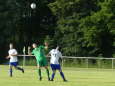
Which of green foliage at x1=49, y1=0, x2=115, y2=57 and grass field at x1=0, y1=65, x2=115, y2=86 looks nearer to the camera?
grass field at x1=0, y1=65, x2=115, y2=86

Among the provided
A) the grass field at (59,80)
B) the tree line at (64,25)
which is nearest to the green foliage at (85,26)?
the tree line at (64,25)

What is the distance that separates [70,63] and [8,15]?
14000 millimetres

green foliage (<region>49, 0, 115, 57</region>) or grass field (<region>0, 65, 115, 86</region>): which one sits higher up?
green foliage (<region>49, 0, 115, 57</region>)

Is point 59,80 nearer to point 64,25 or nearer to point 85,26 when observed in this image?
point 85,26

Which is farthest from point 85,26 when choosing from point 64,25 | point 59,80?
point 59,80

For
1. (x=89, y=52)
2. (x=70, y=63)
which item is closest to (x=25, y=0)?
(x=89, y=52)

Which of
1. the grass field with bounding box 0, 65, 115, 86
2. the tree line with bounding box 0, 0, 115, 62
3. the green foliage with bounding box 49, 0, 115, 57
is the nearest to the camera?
the grass field with bounding box 0, 65, 115, 86

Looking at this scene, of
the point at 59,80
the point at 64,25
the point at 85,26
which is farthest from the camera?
the point at 64,25

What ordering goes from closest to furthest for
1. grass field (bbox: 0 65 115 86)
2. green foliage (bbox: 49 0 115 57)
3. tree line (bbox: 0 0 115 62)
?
1. grass field (bbox: 0 65 115 86)
2. green foliage (bbox: 49 0 115 57)
3. tree line (bbox: 0 0 115 62)

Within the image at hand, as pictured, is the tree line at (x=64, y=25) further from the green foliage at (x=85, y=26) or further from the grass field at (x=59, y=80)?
the grass field at (x=59, y=80)

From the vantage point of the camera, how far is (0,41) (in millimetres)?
61844

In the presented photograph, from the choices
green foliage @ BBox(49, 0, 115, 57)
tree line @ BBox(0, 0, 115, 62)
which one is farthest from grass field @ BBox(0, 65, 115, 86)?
tree line @ BBox(0, 0, 115, 62)

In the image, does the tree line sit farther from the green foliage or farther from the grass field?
the grass field

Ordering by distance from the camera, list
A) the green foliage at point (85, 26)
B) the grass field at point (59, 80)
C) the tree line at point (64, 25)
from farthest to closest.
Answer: the tree line at point (64, 25) < the green foliage at point (85, 26) < the grass field at point (59, 80)
